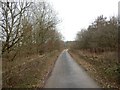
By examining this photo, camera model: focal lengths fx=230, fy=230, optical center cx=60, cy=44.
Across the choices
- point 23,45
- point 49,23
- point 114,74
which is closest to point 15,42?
point 23,45

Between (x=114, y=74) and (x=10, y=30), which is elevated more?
Answer: (x=10, y=30)

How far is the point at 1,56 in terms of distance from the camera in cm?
1195

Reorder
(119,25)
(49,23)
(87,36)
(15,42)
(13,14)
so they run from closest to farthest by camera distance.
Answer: (15,42) < (13,14) < (119,25) < (49,23) < (87,36)

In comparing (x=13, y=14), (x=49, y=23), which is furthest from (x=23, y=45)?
(x=49, y=23)

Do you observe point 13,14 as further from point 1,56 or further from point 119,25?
point 119,25

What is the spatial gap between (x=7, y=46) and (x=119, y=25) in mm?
21384

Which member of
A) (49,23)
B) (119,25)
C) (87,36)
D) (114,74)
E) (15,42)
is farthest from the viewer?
(87,36)

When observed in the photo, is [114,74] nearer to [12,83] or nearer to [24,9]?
[12,83]

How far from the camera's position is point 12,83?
428 inches

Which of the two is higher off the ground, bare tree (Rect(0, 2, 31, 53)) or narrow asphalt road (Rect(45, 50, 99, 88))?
bare tree (Rect(0, 2, 31, 53))

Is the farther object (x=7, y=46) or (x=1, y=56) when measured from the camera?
(x=7, y=46)

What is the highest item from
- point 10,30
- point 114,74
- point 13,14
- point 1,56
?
point 13,14

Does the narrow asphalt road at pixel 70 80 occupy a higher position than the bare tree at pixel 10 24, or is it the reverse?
the bare tree at pixel 10 24

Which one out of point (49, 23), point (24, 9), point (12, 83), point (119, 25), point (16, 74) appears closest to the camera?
point (12, 83)
